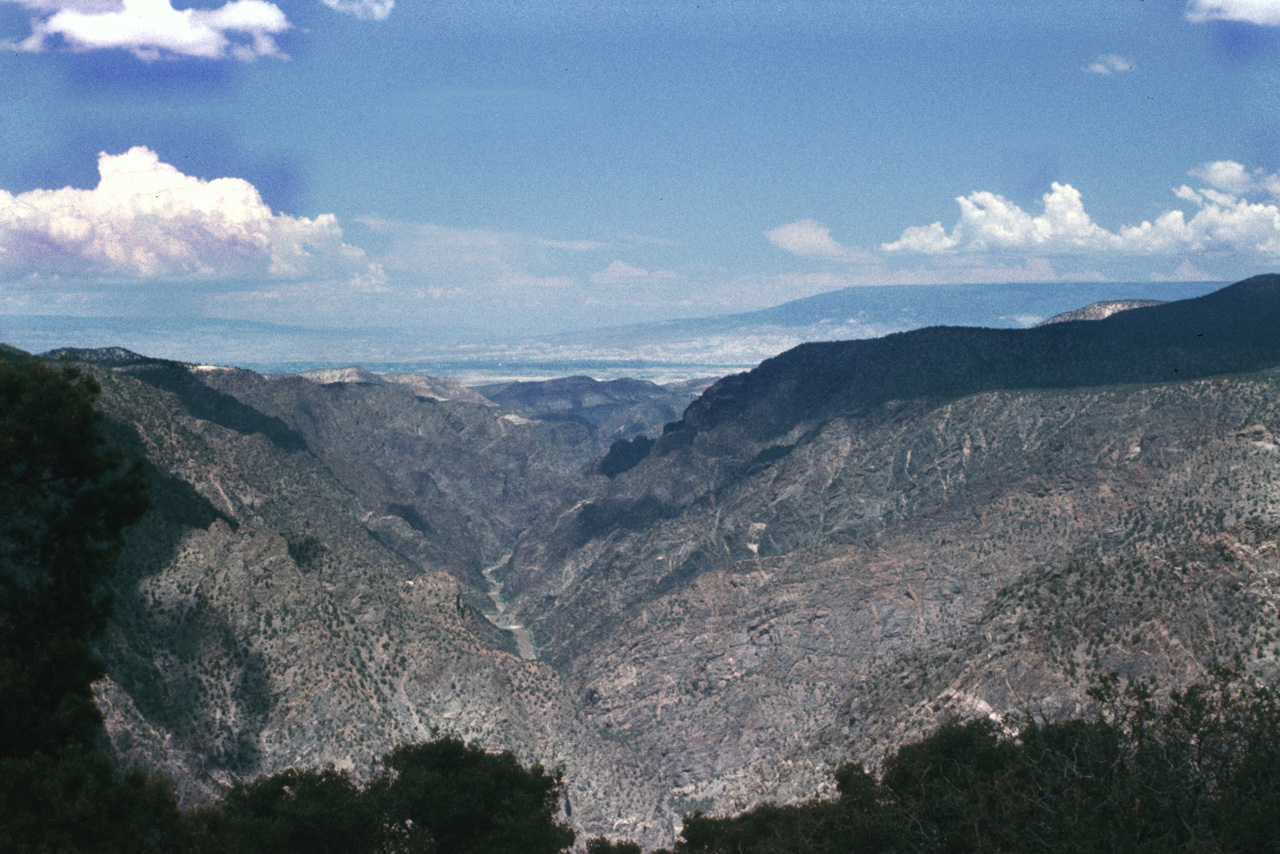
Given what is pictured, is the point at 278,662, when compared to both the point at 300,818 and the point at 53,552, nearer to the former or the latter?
the point at 300,818

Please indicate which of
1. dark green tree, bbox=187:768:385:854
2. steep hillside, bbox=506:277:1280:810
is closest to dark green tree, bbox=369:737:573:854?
dark green tree, bbox=187:768:385:854

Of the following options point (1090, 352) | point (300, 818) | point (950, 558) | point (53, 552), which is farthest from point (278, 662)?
point (1090, 352)

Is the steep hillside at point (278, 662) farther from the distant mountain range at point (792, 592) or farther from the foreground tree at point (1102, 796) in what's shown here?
the foreground tree at point (1102, 796)

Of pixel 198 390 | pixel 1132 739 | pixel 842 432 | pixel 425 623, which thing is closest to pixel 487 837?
pixel 1132 739

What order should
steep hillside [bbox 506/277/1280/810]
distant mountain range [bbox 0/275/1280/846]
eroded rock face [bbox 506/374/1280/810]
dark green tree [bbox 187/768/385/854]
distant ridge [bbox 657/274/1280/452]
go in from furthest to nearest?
distant ridge [bbox 657/274/1280/452], distant mountain range [bbox 0/275/1280/846], steep hillside [bbox 506/277/1280/810], eroded rock face [bbox 506/374/1280/810], dark green tree [bbox 187/768/385/854]

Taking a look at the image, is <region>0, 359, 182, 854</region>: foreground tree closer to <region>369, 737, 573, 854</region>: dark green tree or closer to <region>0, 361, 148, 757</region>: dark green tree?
<region>0, 361, 148, 757</region>: dark green tree

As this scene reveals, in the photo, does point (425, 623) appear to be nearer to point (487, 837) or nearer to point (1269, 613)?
point (487, 837)

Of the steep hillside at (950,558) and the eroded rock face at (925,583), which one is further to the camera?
the steep hillside at (950,558)

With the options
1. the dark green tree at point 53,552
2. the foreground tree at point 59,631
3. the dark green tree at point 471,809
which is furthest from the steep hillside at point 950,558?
the dark green tree at point 53,552
